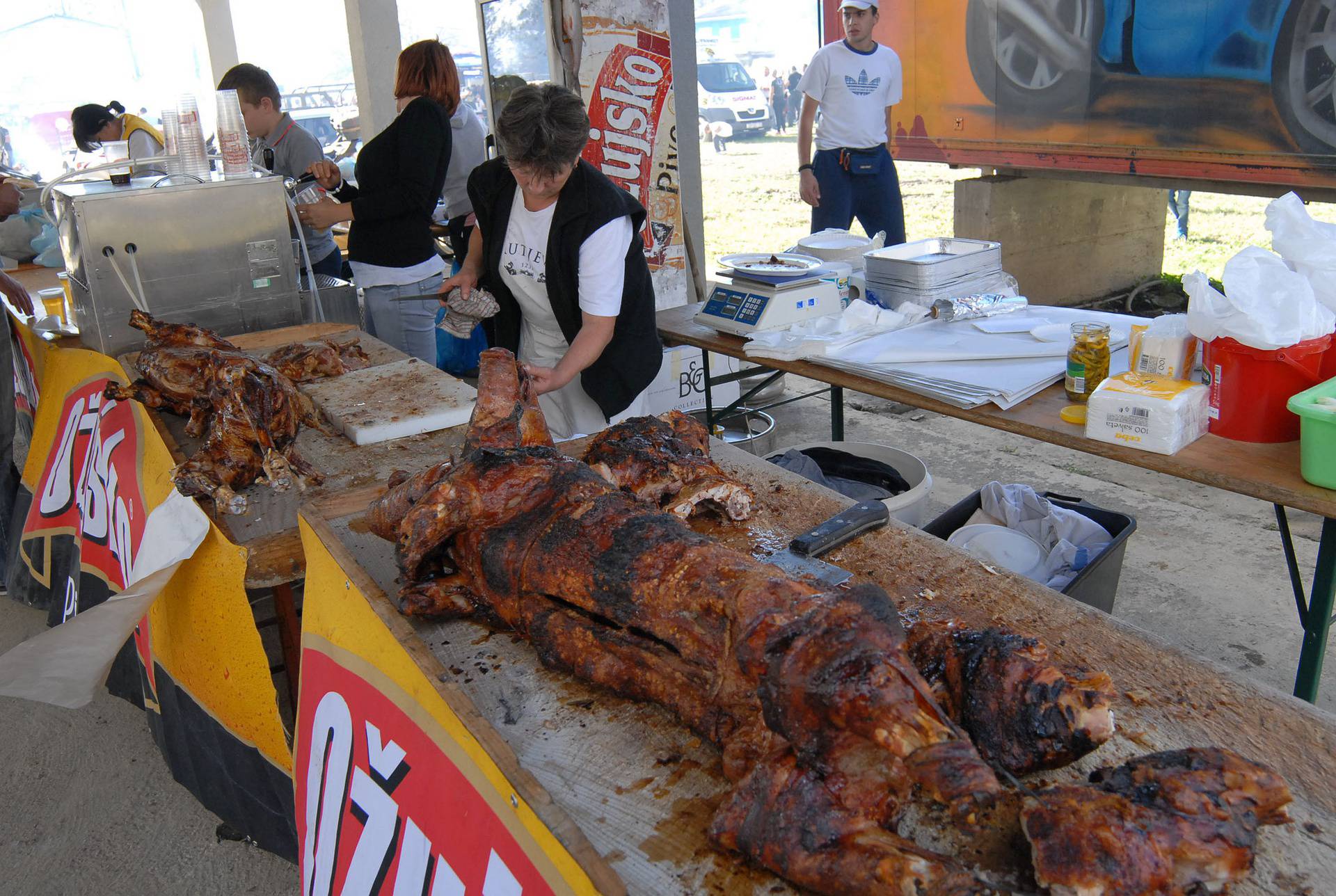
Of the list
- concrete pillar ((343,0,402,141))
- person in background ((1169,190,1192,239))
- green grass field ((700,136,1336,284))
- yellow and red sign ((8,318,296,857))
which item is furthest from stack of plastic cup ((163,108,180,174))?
person in background ((1169,190,1192,239))

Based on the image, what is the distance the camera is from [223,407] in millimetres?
2857

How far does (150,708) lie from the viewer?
10.4 ft

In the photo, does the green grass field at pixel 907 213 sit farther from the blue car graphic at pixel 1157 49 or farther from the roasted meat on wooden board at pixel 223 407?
the roasted meat on wooden board at pixel 223 407

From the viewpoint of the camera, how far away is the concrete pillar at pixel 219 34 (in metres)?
12.8

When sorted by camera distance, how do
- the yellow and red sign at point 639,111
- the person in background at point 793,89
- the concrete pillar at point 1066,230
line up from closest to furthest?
the yellow and red sign at point 639,111
the concrete pillar at point 1066,230
the person in background at point 793,89

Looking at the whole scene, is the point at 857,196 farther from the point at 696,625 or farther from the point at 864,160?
the point at 696,625

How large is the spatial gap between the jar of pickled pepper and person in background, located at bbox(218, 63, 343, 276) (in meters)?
3.70

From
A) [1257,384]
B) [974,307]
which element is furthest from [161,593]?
[1257,384]

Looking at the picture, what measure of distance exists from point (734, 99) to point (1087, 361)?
23765 mm

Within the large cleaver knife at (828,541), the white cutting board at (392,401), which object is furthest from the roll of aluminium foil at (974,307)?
the white cutting board at (392,401)

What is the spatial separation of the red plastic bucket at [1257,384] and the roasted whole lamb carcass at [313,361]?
291 cm

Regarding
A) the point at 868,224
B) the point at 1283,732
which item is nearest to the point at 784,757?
the point at 1283,732

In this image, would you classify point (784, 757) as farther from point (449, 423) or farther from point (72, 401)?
point (72, 401)

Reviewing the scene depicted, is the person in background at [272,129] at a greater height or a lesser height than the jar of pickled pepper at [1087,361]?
greater
